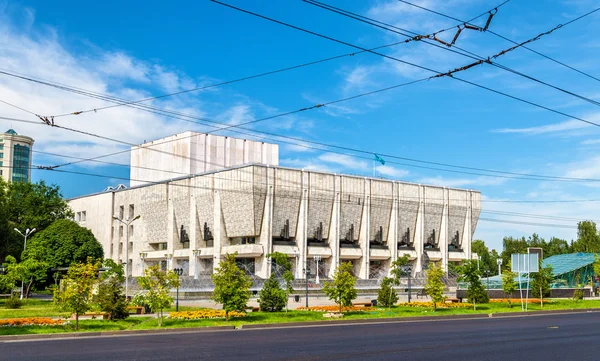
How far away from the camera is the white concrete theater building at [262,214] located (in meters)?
73.1

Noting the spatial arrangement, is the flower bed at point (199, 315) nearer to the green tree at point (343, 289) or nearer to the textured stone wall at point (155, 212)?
the green tree at point (343, 289)

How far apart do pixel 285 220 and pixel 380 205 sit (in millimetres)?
15684

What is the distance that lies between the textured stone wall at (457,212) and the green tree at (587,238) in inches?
814

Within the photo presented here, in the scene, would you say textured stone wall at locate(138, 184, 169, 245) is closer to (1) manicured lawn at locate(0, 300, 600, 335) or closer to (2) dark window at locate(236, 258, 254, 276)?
(2) dark window at locate(236, 258, 254, 276)

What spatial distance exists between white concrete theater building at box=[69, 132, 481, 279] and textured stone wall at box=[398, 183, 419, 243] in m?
0.14

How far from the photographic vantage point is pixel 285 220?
→ 74.4m

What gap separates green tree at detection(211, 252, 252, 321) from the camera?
2762 centimetres

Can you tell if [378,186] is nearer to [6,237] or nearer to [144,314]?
[6,237]

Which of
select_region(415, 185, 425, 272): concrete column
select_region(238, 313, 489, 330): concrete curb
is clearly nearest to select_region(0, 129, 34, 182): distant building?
select_region(415, 185, 425, 272): concrete column

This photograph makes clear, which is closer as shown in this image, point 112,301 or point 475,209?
point 112,301

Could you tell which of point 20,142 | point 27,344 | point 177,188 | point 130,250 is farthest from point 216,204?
point 20,142

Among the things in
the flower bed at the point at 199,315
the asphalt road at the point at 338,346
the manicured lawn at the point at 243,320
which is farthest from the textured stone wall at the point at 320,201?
the asphalt road at the point at 338,346

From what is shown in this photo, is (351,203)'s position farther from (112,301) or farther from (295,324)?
(112,301)

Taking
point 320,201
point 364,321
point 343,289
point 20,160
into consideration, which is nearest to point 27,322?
point 364,321
